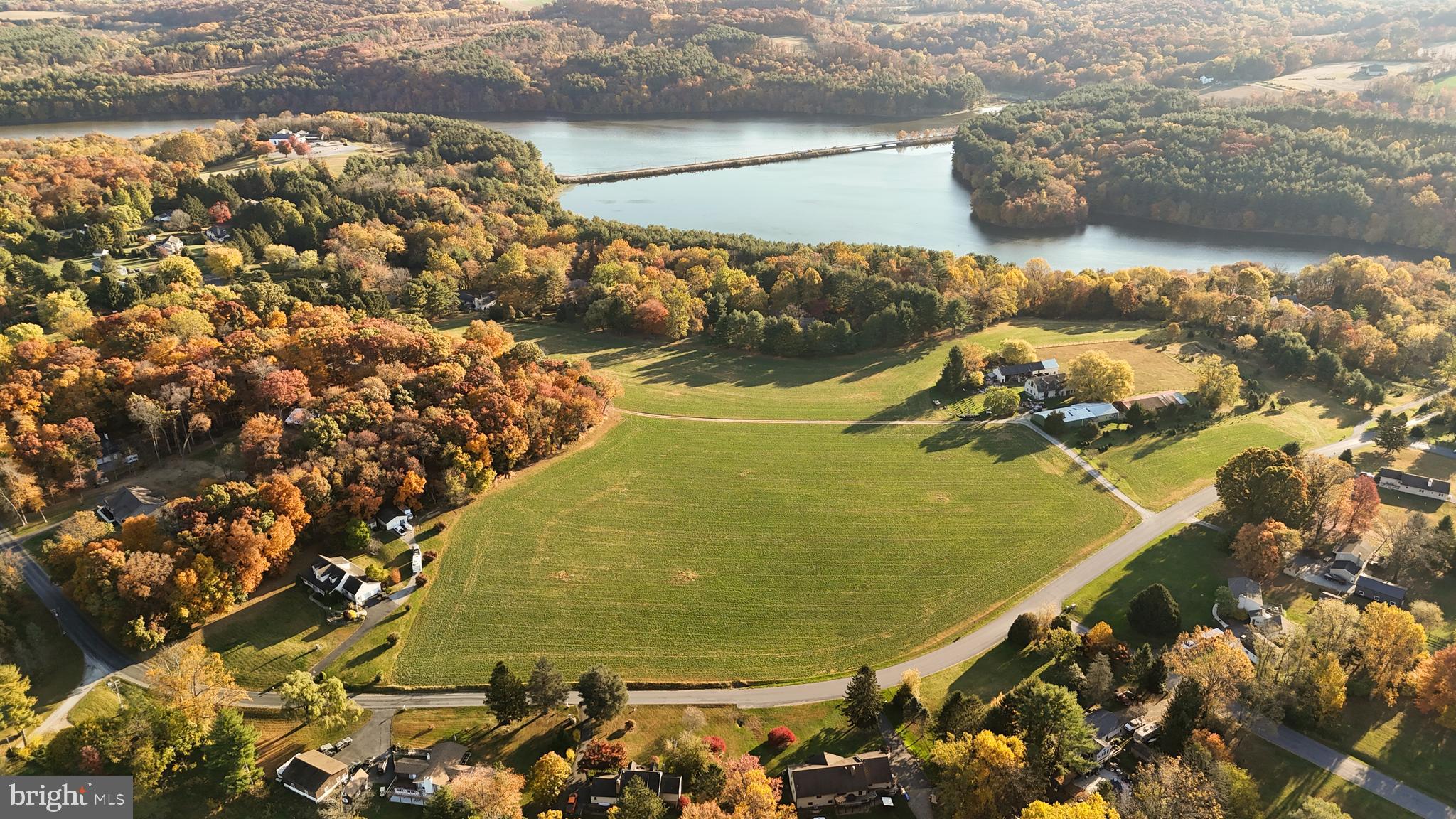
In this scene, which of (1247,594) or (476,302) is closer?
(1247,594)

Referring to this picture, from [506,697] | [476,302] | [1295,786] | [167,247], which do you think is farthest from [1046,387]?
[167,247]

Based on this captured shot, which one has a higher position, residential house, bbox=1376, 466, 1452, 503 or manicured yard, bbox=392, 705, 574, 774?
residential house, bbox=1376, 466, 1452, 503

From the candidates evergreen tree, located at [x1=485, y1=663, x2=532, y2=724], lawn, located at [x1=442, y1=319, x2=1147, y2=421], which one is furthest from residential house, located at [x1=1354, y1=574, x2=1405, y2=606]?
evergreen tree, located at [x1=485, y1=663, x2=532, y2=724]

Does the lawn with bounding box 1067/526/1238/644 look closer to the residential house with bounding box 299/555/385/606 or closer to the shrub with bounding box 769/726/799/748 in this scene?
the shrub with bounding box 769/726/799/748

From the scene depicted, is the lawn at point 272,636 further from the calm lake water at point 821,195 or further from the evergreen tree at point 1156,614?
the calm lake water at point 821,195

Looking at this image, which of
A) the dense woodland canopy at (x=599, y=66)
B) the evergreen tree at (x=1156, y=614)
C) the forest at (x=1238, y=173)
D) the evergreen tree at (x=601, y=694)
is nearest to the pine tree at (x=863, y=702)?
the evergreen tree at (x=601, y=694)

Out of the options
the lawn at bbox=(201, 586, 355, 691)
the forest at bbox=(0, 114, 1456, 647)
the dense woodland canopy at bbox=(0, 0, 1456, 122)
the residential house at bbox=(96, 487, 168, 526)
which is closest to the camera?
the lawn at bbox=(201, 586, 355, 691)

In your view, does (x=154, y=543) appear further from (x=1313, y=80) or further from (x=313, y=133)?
(x=1313, y=80)

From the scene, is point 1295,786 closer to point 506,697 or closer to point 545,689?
point 545,689
